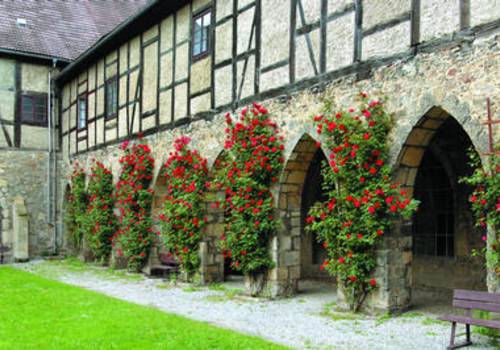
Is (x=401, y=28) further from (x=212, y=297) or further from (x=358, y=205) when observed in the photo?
(x=212, y=297)

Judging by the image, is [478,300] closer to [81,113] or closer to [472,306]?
[472,306]

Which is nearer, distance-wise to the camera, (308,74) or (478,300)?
(478,300)

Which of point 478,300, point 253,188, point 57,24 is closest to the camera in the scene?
point 478,300

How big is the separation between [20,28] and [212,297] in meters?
13.5

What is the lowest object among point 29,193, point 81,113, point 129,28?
point 29,193

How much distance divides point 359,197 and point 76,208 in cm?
1179

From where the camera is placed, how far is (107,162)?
15.8 m

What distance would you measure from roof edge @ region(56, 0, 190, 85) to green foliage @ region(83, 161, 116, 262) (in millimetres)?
3295

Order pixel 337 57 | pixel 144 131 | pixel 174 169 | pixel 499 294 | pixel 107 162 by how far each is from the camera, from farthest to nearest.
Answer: pixel 107 162 < pixel 144 131 < pixel 174 169 < pixel 337 57 < pixel 499 294

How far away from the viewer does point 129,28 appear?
14375 mm

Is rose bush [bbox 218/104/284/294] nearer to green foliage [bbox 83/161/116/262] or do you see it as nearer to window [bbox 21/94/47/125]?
green foliage [bbox 83/161/116/262]

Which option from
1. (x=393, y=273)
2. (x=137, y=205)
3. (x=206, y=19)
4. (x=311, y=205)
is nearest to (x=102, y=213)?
(x=137, y=205)

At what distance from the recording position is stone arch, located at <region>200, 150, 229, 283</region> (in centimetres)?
1146

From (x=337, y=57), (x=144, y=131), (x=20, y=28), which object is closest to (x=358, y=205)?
(x=337, y=57)
